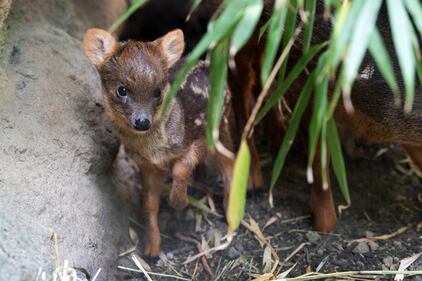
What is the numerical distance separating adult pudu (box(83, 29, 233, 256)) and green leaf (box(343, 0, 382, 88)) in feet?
4.65

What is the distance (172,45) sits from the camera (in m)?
3.50

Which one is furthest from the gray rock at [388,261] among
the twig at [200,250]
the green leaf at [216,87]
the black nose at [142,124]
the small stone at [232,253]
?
the green leaf at [216,87]

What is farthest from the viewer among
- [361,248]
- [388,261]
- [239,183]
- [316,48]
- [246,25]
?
[361,248]

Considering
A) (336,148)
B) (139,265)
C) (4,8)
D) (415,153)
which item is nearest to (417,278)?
(415,153)

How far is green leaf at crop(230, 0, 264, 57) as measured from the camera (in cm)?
213

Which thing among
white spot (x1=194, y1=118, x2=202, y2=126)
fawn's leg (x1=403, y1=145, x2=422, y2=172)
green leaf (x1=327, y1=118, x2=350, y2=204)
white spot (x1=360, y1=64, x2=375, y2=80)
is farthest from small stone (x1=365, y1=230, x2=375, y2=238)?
green leaf (x1=327, y1=118, x2=350, y2=204)

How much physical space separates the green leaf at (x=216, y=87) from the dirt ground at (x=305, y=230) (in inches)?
52.8

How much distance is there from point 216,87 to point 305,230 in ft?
5.86

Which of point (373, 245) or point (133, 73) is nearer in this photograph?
point (133, 73)

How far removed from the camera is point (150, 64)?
133 inches

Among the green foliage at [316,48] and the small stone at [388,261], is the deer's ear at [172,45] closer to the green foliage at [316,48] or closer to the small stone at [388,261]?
the green foliage at [316,48]

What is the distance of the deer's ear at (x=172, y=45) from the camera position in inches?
137

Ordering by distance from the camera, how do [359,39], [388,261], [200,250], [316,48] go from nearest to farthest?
[359,39]
[316,48]
[388,261]
[200,250]

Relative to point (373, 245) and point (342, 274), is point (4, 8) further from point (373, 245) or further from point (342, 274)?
point (373, 245)
